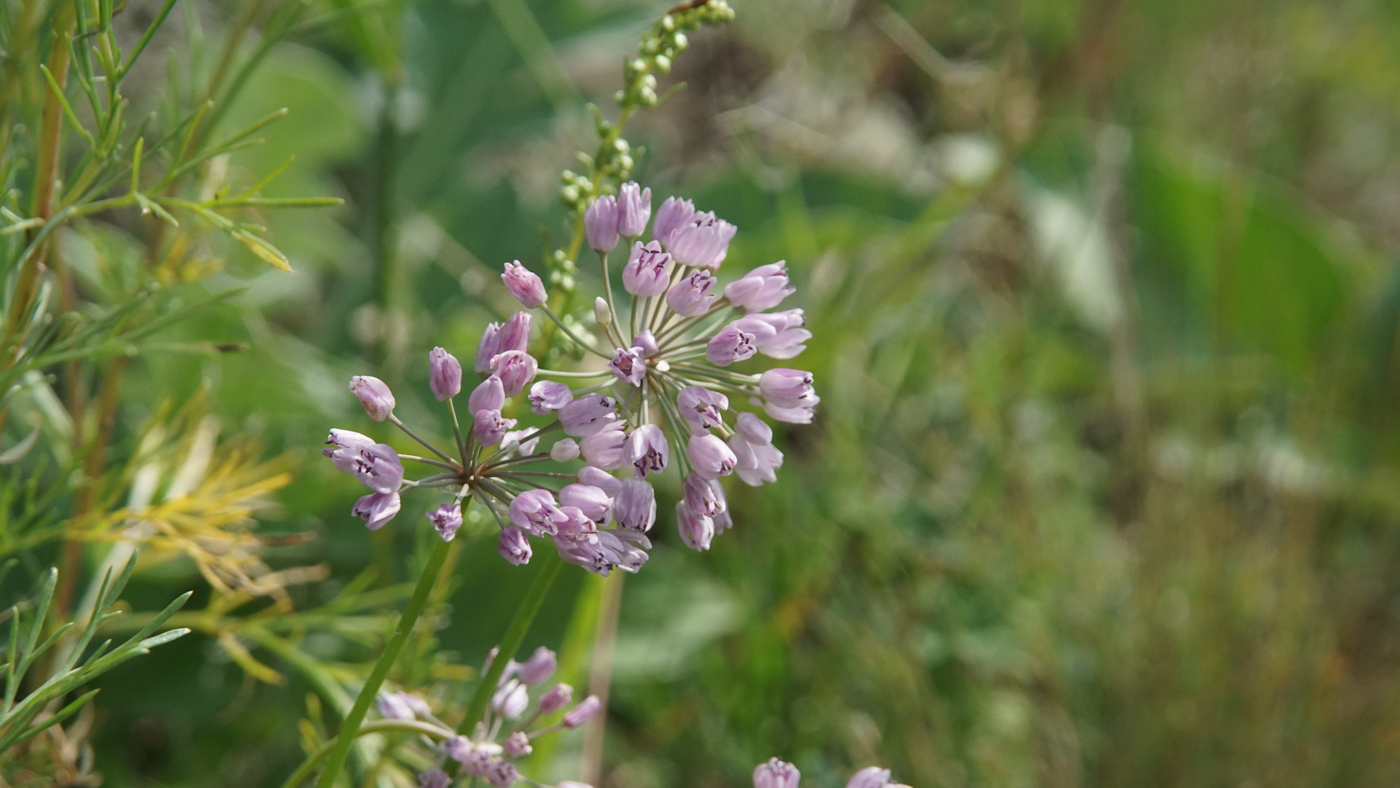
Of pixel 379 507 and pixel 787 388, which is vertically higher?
pixel 787 388

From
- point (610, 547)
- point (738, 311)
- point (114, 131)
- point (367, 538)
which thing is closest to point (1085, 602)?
point (367, 538)

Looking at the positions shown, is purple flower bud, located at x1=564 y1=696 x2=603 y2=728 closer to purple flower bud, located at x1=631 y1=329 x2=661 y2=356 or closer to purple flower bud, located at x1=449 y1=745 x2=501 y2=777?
purple flower bud, located at x1=449 y1=745 x2=501 y2=777

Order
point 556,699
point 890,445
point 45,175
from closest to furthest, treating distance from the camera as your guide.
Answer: point 556,699
point 45,175
point 890,445

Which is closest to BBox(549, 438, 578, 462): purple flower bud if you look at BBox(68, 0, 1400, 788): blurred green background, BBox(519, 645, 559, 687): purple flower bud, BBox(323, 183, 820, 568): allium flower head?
BBox(323, 183, 820, 568): allium flower head

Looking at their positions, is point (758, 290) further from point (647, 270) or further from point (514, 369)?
point (514, 369)

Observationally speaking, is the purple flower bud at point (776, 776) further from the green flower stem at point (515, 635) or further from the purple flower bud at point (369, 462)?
the purple flower bud at point (369, 462)

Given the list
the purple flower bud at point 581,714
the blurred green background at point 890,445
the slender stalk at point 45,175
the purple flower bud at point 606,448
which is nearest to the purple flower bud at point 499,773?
the purple flower bud at point 581,714

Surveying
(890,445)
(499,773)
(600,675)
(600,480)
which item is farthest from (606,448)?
(890,445)
